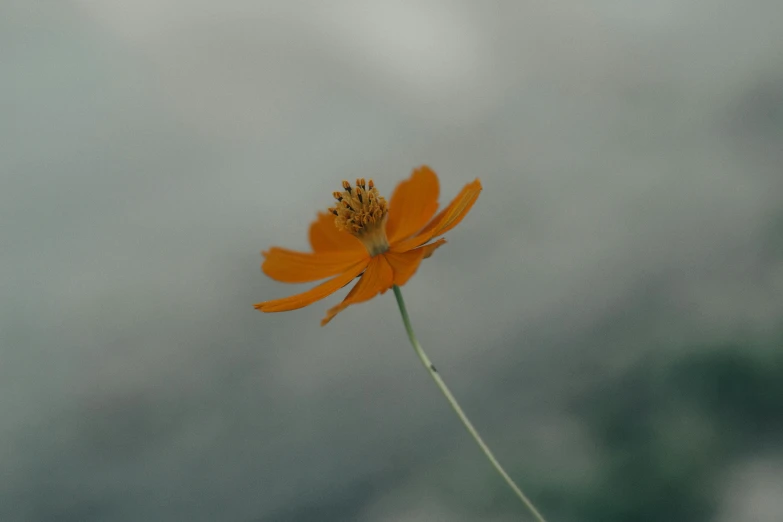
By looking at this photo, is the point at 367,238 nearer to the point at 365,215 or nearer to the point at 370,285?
the point at 365,215

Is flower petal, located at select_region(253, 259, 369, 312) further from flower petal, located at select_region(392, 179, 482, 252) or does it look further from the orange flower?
flower petal, located at select_region(392, 179, 482, 252)

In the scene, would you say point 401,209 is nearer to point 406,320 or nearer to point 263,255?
point 263,255

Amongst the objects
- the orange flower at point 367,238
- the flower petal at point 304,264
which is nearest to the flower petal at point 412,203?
the orange flower at point 367,238

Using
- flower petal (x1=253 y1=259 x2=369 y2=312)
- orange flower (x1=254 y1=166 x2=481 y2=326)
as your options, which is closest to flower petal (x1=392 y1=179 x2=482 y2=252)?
orange flower (x1=254 y1=166 x2=481 y2=326)

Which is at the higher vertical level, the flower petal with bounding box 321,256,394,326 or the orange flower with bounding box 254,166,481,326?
the orange flower with bounding box 254,166,481,326

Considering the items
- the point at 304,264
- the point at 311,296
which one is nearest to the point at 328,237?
the point at 304,264

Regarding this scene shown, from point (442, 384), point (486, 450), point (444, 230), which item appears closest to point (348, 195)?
point (444, 230)
